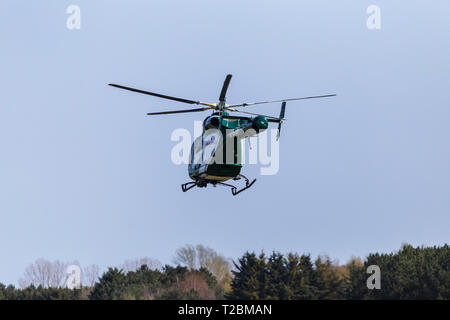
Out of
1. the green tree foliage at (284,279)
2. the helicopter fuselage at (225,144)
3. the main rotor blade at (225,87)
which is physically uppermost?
the main rotor blade at (225,87)

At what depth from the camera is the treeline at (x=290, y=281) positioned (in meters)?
64.8

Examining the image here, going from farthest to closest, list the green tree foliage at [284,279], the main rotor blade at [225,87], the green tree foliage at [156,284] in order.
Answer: the green tree foliage at [156,284]
the green tree foliage at [284,279]
the main rotor blade at [225,87]

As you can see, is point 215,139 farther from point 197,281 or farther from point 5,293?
point 5,293

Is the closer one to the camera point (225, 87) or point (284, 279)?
point (225, 87)

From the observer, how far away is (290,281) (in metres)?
68.6

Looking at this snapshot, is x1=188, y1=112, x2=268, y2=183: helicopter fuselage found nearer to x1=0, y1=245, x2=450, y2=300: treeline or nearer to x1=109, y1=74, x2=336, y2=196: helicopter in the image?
x1=109, y1=74, x2=336, y2=196: helicopter

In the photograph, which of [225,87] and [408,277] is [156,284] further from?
[225,87]

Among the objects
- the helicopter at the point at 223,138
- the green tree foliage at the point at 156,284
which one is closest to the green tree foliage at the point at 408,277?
the green tree foliage at the point at 156,284

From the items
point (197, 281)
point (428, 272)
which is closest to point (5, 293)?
point (197, 281)

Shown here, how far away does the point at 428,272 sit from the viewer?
227 ft

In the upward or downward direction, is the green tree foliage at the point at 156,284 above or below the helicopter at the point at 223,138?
below

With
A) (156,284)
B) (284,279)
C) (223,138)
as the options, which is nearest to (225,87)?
(223,138)

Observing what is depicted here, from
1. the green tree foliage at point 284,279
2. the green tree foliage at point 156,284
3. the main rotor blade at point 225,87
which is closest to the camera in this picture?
the main rotor blade at point 225,87

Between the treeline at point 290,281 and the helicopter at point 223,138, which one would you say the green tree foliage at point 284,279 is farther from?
the helicopter at point 223,138
